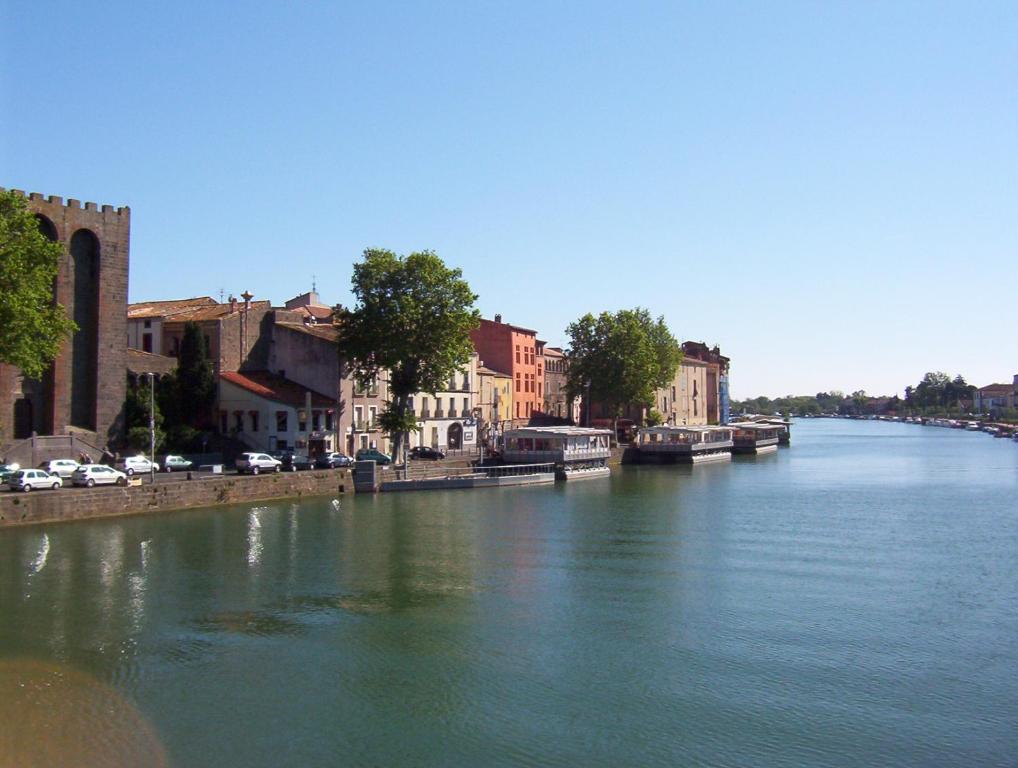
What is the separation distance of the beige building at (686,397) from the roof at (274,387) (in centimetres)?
6646

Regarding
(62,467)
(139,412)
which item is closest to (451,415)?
(139,412)

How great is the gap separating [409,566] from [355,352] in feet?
104

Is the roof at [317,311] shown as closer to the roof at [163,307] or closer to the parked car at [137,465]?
the roof at [163,307]

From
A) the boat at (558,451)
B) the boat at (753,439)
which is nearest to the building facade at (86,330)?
the boat at (558,451)

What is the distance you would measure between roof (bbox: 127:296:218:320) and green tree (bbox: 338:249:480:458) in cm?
1301

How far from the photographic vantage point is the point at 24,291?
123 ft

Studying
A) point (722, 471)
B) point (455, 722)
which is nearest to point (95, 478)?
point (455, 722)

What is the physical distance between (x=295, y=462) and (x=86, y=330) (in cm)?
1369

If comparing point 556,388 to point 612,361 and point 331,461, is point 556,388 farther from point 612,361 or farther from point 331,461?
point 331,461

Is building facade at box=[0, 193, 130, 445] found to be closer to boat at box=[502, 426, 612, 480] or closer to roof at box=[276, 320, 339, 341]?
roof at box=[276, 320, 339, 341]

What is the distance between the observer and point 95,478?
143 feet

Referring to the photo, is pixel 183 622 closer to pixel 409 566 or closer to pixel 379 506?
pixel 409 566

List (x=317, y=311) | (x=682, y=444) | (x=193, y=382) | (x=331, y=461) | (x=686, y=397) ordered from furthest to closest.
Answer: (x=686, y=397) < (x=682, y=444) < (x=317, y=311) < (x=331, y=461) < (x=193, y=382)

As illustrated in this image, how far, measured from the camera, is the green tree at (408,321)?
62406 mm
